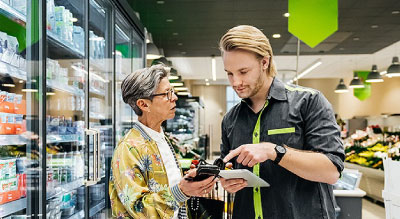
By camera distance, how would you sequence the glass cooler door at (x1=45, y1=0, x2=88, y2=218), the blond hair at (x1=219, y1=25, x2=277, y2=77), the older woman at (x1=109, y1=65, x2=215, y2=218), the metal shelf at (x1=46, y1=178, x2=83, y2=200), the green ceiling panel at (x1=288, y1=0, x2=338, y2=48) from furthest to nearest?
the green ceiling panel at (x1=288, y1=0, x2=338, y2=48) < the glass cooler door at (x1=45, y1=0, x2=88, y2=218) < the metal shelf at (x1=46, y1=178, x2=83, y2=200) < the older woman at (x1=109, y1=65, x2=215, y2=218) < the blond hair at (x1=219, y1=25, x2=277, y2=77)

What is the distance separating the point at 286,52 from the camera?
1199 centimetres

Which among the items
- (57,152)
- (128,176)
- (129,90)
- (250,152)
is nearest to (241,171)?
(250,152)

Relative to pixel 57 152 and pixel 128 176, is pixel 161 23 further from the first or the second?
pixel 128 176

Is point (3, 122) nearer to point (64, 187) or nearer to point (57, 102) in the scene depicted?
point (64, 187)

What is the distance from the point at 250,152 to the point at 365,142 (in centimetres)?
804

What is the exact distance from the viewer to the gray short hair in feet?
5.94

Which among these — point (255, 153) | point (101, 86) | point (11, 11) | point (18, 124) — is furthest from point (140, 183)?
point (101, 86)

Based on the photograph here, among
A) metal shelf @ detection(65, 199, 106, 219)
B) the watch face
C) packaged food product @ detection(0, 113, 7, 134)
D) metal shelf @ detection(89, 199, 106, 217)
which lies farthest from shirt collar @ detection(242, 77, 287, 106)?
metal shelf @ detection(89, 199, 106, 217)

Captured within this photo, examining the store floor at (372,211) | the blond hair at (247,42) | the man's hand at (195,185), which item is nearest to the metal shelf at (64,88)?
the man's hand at (195,185)

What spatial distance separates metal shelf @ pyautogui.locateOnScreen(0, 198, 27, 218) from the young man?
3.53 ft

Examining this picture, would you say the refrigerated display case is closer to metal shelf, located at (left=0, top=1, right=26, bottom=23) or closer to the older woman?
metal shelf, located at (left=0, top=1, right=26, bottom=23)

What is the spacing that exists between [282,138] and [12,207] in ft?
4.41

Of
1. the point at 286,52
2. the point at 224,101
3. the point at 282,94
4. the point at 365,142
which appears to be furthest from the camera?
the point at 224,101

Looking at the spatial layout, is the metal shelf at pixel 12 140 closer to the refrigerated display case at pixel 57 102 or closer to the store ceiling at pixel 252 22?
the refrigerated display case at pixel 57 102
